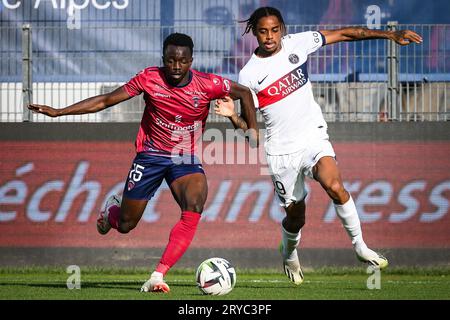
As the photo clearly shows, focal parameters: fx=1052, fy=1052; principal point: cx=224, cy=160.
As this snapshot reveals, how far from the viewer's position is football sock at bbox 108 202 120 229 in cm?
1252

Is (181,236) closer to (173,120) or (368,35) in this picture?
(173,120)

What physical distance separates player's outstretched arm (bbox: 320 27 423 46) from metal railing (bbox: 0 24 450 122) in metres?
5.58

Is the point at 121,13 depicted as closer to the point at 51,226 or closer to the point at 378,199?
the point at 51,226

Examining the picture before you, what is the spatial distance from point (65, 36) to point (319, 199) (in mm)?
5371

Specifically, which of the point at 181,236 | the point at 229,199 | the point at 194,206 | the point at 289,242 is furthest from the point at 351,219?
the point at 229,199

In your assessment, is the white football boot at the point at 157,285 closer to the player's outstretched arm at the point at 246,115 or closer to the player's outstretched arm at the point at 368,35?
the player's outstretched arm at the point at 246,115

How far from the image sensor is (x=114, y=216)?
41.3 feet

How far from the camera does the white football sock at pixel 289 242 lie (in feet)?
40.5

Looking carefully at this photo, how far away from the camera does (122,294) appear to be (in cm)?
1106

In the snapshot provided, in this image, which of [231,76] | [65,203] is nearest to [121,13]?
[231,76]

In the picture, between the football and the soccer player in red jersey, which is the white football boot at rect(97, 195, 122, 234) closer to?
the soccer player in red jersey

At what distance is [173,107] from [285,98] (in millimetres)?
1265

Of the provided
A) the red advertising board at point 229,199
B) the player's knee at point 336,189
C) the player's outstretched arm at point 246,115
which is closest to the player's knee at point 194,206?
the player's outstretched arm at point 246,115

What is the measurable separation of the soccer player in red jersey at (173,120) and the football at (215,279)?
0.65 metres
